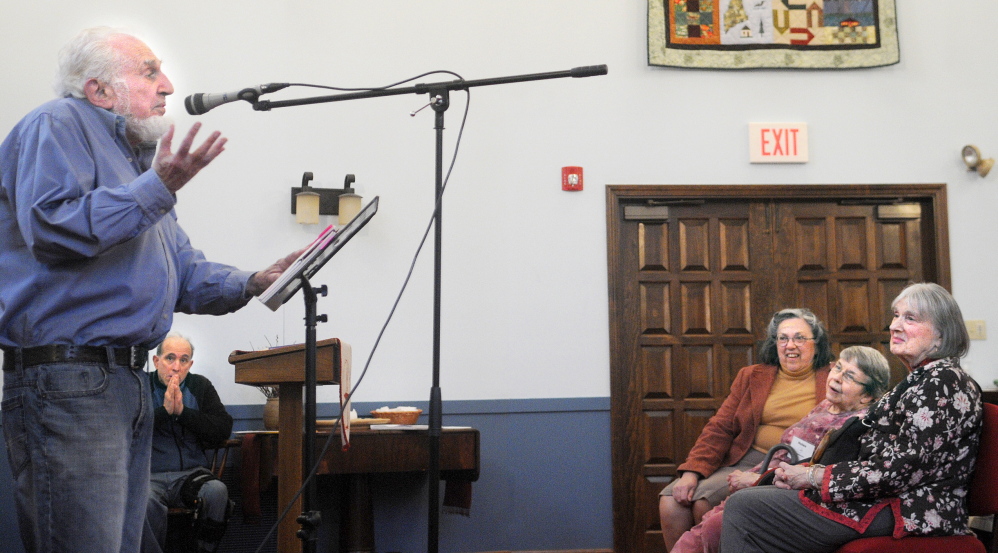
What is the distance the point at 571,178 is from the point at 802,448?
216 cm

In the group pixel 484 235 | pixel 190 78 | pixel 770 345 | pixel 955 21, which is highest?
pixel 955 21

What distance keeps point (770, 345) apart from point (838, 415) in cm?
61

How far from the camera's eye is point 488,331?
4797 mm

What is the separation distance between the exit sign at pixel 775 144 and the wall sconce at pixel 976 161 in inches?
35.8

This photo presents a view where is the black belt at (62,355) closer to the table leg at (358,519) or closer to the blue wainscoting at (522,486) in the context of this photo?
the table leg at (358,519)

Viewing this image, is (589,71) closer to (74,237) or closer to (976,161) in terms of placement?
(74,237)

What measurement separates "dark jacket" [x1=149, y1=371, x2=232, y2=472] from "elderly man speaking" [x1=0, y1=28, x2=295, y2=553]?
2195mm

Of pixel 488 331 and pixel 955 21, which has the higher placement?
pixel 955 21

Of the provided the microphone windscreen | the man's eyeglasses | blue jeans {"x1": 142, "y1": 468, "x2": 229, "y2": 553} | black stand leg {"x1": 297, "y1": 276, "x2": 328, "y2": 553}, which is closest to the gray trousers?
the man's eyeglasses

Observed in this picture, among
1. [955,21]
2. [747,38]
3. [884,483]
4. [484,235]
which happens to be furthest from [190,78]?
[955,21]

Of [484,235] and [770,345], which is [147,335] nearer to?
[770,345]

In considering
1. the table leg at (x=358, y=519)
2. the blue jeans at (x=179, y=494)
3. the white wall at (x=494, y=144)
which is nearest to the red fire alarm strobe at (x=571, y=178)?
the white wall at (x=494, y=144)

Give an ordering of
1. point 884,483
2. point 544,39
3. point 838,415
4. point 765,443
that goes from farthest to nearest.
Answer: point 544,39, point 765,443, point 838,415, point 884,483

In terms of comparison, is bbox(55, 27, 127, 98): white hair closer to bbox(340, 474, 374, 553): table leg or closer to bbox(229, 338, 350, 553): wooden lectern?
bbox(229, 338, 350, 553): wooden lectern
